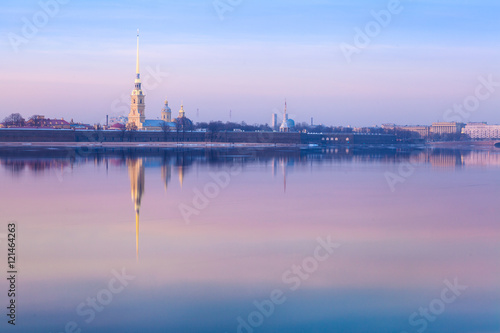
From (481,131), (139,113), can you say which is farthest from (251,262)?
(481,131)

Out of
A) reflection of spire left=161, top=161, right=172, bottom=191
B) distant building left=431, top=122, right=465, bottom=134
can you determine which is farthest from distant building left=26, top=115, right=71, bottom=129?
distant building left=431, top=122, right=465, bottom=134

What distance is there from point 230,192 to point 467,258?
277 inches

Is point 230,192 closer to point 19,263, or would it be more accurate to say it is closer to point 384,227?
point 384,227

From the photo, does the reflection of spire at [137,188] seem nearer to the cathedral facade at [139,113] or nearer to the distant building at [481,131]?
the cathedral facade at [139,113]

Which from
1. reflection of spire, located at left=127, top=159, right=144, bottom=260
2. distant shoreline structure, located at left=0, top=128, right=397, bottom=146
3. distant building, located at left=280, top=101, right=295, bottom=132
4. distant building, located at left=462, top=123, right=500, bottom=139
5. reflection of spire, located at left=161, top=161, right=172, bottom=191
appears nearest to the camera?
reflection of spire, located at left=127, top=159, right=144, bottom=260

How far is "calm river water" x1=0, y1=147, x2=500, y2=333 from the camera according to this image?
5.09m

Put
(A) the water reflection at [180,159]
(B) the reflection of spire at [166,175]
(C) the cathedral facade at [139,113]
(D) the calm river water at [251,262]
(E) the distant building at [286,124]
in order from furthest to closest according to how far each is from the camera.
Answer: (E) the distant building at [286,124]
(C) the cathedral facade at [139,113]
(A) the water reflection at [180,159]
(B) the reflection of spire at [166,175]
(D) the calm river water at [251,262]

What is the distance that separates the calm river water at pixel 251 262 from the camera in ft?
16.7

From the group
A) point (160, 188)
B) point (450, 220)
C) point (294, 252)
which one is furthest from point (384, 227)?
point (160, 188)

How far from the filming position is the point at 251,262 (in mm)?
6707

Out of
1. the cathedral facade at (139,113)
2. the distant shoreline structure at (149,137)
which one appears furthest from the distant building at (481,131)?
the cathedral facade at (139,113)

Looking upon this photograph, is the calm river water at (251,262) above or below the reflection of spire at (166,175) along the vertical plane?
below

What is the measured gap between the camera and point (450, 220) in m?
9.76

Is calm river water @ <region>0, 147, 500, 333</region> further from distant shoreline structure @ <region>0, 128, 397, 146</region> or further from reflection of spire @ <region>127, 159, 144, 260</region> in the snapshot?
distant shoreline structure @ <region>0, 128, 397, 146</region>
